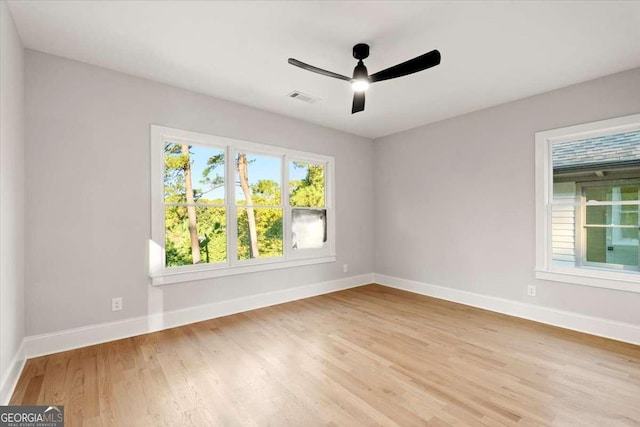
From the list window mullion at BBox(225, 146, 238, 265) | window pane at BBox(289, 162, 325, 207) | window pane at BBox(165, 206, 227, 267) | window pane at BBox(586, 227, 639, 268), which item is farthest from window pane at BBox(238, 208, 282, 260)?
window pane at BBox(586, 227, 639, 268)

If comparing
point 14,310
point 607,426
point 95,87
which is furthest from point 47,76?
point 607,426

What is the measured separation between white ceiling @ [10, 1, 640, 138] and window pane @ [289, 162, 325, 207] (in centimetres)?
141

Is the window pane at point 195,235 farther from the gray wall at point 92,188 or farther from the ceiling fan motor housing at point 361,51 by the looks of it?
the ceiling fan motor housing at point 361,51

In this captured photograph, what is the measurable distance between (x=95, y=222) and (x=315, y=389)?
8.68 feet

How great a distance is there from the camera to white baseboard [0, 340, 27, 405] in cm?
194

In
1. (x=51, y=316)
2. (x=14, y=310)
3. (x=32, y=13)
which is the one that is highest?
(x=32, y=13)

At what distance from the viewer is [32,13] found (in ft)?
7.29

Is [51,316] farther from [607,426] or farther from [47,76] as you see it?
[607,426]

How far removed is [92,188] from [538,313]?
5188 mm

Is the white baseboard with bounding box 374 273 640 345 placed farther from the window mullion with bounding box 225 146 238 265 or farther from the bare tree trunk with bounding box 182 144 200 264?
the bare tree trunk with bounding box 182 144 200 264

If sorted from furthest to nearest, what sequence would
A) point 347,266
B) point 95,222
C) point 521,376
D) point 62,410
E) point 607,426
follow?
point 347,266 < point 95,222 < point 521,376 < point 62,410 < point 607,426

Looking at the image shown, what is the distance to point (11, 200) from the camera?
7.27 feet

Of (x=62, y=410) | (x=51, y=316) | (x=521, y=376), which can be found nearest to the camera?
(x=62, y=410)

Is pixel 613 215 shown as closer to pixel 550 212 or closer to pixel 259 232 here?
pixel 550 212
